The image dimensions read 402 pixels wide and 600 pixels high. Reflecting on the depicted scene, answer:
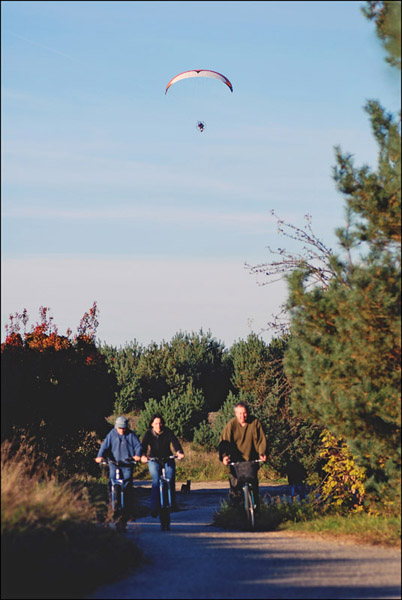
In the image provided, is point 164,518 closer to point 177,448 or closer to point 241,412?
point 177,448

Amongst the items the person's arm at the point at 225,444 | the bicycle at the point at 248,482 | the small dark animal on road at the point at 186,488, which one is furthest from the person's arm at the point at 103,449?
the small dark animal on road at the point at 186,488

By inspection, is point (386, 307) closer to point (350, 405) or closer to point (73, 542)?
point (350, 405)

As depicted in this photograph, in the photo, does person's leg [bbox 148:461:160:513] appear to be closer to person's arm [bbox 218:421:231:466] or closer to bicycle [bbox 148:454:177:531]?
bicycle [bbox 148:454:177:531]

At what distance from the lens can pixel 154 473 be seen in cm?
1532

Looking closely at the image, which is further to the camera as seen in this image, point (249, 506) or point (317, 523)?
point (249, 506)

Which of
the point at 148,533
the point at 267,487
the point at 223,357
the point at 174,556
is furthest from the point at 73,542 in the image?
the point at 223,357

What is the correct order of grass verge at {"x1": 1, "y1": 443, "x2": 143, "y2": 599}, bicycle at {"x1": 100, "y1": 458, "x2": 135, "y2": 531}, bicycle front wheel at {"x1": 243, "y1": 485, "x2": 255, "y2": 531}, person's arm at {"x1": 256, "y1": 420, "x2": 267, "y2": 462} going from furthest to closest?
person's arm at {"x1": 256, "y1": 420, "x2": 267, "y2": 462} → bicycle at {"x1": 100, "y1": 458, "x2": 135, "y2": 531} → bicycle front wheel at {"x1": 243, "y1": 485, "x2": 255, "y2": 531} → grass verge at {"x1": 1, "y1": 443, "x2": 143, "y2": 599}

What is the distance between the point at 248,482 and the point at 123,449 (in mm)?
2134

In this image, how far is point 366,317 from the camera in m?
12.1

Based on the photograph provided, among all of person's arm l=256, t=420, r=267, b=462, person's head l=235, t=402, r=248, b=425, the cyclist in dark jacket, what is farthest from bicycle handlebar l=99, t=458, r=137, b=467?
person's arm l=256, t=420, r=267, b=462

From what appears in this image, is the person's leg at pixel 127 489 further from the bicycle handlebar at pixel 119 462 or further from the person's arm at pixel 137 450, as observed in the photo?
the person's arm at pixel 137 450

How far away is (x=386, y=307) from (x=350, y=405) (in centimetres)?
162

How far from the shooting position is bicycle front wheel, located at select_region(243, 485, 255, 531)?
46.4 ft

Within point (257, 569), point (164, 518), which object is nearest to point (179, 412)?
point (164, 518)
